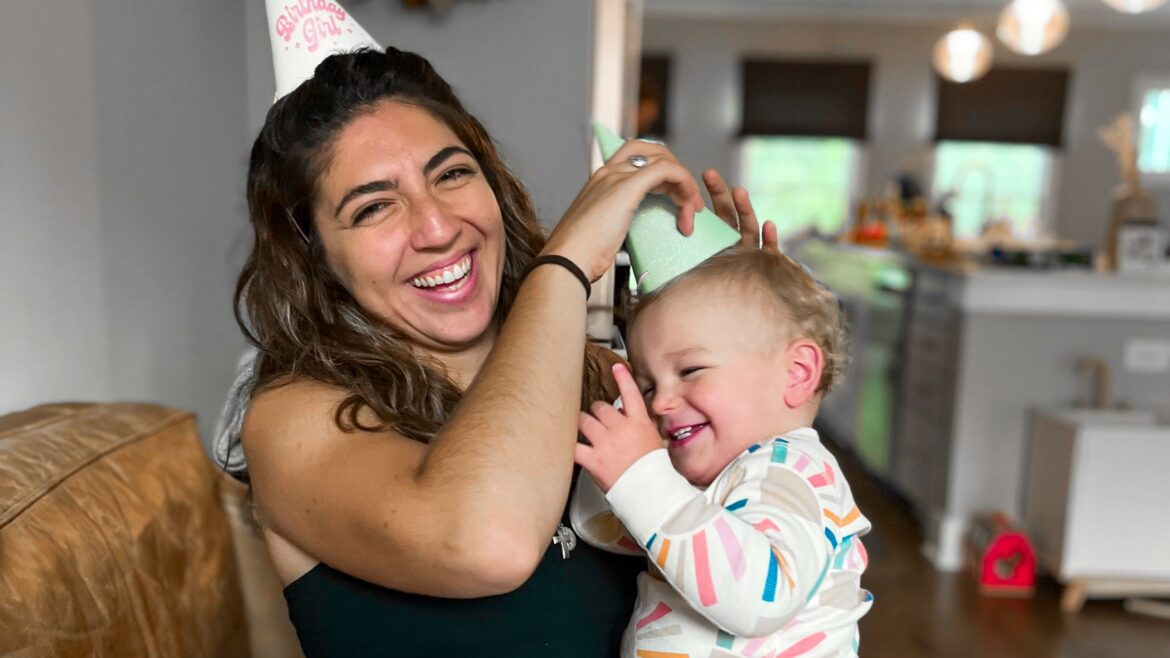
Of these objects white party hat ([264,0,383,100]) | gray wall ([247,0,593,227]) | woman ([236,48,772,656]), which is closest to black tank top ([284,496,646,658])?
woman ([236,48,772,656])

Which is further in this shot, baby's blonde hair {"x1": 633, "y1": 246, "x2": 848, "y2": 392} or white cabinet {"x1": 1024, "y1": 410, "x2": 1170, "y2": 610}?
white cabinet {"x1": 1024, "y1": 410, "x2": 1170, "y2": 610}

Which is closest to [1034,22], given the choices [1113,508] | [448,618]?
[1113,508]

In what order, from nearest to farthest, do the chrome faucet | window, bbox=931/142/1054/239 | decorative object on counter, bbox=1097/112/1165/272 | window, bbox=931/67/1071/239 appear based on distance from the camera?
the chrome faucet
decorative object on counter, bbox=1097/112/1165/272
window, bbox=931/67/1071/239
window, bbox=931/142/1054/239

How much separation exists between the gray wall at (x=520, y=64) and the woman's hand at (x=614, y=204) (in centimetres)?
75

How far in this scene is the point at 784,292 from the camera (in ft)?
3.58

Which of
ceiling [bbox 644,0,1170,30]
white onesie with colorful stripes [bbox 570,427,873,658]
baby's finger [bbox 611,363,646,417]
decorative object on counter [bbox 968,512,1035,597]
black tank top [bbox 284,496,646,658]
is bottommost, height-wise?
decorative object on counter [bbox 968,512,1035,597]

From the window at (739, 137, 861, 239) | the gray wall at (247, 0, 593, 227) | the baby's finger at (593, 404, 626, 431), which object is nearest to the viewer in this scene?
the baby's finger at (593, 404, 626, 431)

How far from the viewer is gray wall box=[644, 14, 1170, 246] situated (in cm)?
858

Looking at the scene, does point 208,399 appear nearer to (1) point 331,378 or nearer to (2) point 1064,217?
(1) point 331,378

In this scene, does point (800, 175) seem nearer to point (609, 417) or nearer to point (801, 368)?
point (801, 368)

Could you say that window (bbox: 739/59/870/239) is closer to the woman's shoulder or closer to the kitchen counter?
the kitchen counter

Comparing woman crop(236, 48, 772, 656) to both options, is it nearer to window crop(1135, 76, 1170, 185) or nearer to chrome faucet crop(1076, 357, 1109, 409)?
chrome faucet crop(1076, 357, 1109, 409)

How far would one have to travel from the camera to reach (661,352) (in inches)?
42.9

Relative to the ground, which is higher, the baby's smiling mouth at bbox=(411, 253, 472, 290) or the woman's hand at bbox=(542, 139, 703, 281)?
the woman's hand at bbox=(542, 139, 703, 281)
